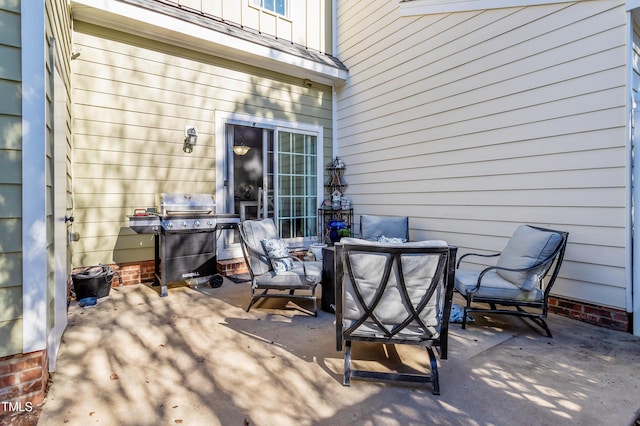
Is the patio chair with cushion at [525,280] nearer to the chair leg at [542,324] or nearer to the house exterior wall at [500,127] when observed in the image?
the chair leg at [542,324]

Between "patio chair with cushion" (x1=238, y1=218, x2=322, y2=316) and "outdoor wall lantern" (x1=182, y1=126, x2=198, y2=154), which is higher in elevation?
"outdoor wall lantern" (x1=182, y1=126, x2=198, y2=154)

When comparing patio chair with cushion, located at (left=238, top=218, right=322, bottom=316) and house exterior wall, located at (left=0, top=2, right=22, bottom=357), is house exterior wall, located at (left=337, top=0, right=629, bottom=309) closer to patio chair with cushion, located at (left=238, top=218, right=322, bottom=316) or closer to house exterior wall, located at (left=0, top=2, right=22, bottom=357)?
patio chair with cushion, located at (left=238, top=218, right=322, bottom=316)

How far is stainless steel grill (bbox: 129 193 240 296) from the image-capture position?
4.10m

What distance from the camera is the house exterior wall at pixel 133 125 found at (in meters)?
4.18

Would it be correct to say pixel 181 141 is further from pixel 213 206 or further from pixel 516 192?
pixel 516 192

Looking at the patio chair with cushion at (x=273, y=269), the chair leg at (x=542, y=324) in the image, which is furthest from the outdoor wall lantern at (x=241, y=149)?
the chair leg at (x=542, y=324)

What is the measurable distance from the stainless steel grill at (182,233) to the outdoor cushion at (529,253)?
3.18 m

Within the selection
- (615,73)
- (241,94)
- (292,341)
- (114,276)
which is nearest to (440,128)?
(615,73)

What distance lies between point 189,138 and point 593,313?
5.21m

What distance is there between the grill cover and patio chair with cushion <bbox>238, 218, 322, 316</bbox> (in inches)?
39.8

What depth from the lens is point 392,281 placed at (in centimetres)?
215

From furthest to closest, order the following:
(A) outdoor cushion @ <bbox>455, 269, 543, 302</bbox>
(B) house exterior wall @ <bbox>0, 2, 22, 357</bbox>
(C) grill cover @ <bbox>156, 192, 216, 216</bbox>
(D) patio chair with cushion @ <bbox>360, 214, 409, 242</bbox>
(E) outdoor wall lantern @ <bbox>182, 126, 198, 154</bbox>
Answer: (D) patio chair with cushion @ <bbox>360, 214, 409, 242</bbox>
(E) outdoor wall lantern @ <bbox>182, 126, 198, 154</bbox>
(C) grill cover @ <bbox>156, 192, 216, 216</bbox>
(A) outdoor cushion @ <bbox>455, 269, 543, 302</bbox>
(B) house exterior wall @ <bbox>0, 2, 22, 357</bbox>

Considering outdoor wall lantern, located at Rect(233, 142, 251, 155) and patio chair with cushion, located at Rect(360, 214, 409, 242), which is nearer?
patio chair with cushion, located at Rect(360, 214, 409, 242)

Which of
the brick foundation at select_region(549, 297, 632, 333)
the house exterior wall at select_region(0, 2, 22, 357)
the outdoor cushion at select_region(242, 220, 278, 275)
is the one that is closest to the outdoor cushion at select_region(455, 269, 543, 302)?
the brick foundation at select_region(549, 297, 632, 333)
